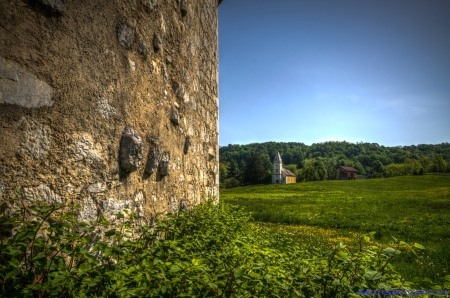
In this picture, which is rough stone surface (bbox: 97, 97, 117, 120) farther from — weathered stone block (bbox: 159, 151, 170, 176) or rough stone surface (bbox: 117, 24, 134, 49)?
A: weathered stone block (bbox: 159, 151, 170, 176)

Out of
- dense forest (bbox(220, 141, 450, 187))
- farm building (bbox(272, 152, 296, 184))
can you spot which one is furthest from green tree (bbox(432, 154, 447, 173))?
farm building (bbox(272, 152, 296, 184))

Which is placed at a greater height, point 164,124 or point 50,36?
point 50,36

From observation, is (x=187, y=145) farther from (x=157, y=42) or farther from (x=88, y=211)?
(x=88, y=211)

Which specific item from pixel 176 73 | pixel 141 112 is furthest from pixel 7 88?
pixel 176 73

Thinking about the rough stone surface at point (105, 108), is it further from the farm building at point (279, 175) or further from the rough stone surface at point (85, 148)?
the farm building at point (279, 175)

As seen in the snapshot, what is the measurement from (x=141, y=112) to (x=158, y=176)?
0.72 m

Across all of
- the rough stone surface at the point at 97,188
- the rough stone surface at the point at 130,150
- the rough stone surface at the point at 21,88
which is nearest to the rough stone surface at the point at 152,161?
the rough stone surface at the point at 130,150

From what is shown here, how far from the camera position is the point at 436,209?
50.0ft

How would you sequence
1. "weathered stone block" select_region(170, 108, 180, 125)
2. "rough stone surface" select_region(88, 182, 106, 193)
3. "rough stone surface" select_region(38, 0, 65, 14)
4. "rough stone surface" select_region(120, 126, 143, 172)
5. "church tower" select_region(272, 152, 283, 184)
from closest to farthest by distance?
"rough stone surface" select_region(38, 0, 65, 14) → "rough stone surface" select_region(88, 182, 106, 193) → "rough stone surface" select_region(120, 126, 143, 172) → "weathered stone block" select_region(170, 108, 180, 125) → "church tower" select_region(272, 152, 283, 184)

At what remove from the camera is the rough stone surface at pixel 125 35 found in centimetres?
212

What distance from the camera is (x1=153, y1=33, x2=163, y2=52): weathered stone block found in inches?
105

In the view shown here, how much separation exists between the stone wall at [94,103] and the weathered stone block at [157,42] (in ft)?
0.03

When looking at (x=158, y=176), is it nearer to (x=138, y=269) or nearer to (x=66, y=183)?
(x=66, y=183)

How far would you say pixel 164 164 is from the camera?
2.79 meters
